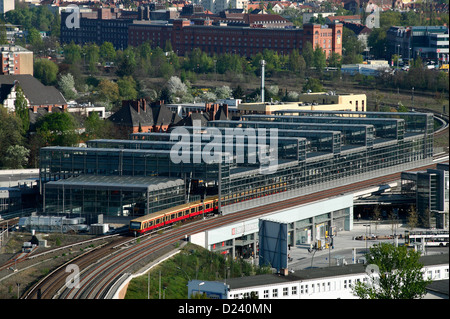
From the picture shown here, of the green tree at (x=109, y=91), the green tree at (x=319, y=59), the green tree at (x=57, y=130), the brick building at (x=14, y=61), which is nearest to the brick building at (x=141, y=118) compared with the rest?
the green tree at (x=57, y=130)

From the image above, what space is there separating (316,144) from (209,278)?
3783 centimetres

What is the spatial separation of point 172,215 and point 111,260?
12692 mm

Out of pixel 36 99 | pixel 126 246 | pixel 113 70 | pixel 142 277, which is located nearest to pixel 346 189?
pixel 126 246

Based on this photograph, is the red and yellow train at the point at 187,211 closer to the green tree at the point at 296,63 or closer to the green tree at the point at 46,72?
the green tree at the point at 46,72

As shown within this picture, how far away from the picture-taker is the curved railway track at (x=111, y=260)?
55350 mm

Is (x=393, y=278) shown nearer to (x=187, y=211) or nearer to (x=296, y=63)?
(x=187, y=211)

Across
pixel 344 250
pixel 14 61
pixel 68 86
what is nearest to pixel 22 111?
pixel 68 86

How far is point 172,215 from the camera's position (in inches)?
2938

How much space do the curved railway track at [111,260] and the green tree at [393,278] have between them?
14.1 m

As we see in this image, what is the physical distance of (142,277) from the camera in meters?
59.0

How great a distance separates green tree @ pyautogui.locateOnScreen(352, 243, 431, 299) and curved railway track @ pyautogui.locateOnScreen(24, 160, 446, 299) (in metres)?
14.1

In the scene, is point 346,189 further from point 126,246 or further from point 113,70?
point 113,70

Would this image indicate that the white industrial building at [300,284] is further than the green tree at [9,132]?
No

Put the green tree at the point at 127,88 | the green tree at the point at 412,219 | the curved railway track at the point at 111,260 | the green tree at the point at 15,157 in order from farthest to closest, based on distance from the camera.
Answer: the green tree at the point at 127,88
the green tree at the point at 15,157
the green tree at the point at 412,219
the curved railway track at the point at 111,260
